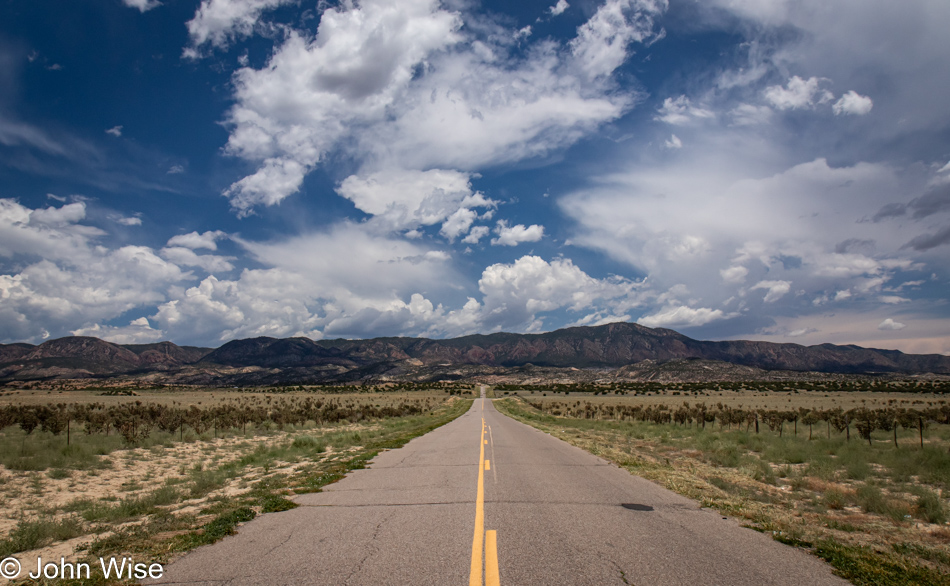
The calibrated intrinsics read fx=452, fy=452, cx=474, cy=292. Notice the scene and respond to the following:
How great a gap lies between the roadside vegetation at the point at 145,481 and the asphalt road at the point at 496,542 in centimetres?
98

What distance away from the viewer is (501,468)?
41.4 feet

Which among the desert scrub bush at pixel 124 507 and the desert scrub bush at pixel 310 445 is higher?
the desert scrub bush at pixel 124 507

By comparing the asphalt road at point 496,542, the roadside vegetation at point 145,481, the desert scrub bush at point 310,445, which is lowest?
the desert scrub bush at point 310,445

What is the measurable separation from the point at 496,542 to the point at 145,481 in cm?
1248

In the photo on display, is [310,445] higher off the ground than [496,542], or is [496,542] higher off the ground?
[496,542]

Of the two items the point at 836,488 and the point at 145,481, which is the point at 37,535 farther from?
the point at 836,488

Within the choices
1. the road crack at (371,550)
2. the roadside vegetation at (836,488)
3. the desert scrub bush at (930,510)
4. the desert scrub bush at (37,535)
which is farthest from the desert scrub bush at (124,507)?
the desert scrub bush at (930,510)

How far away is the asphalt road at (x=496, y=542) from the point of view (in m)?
4.91

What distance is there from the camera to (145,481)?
13227 mm

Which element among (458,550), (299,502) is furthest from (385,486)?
(458,550)

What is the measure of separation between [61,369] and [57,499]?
713ft

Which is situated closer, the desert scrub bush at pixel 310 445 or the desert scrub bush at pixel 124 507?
the desert scrub bush at pixel 124 507

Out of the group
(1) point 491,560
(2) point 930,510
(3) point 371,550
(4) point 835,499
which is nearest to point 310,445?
(3) point 371,550

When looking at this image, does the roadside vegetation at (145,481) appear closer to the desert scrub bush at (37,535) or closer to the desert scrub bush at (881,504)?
the desert scrub bush at (37,535)
